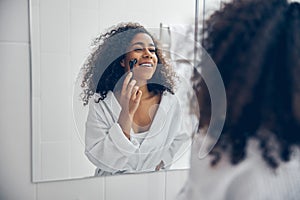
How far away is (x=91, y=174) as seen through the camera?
875 mm

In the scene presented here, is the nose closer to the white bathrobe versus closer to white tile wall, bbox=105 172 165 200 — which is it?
the white bathrobe

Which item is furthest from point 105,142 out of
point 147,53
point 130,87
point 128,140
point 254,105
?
point 254,105

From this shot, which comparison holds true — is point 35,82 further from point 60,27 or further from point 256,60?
point 256,60

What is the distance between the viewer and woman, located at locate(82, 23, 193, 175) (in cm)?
86

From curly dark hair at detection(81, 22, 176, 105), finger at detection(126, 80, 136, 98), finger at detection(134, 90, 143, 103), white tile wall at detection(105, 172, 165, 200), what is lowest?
white tile wall at detection(105, 172, 165, 200)

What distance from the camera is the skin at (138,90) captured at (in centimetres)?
88

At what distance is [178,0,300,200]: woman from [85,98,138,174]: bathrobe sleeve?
21 cm

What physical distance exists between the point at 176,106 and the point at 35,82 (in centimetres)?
39

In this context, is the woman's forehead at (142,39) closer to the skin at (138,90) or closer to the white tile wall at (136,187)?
the skin at (138,90)

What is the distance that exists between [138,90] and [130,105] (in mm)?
47

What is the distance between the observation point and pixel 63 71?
833 mm

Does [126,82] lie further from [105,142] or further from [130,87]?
[105,142]

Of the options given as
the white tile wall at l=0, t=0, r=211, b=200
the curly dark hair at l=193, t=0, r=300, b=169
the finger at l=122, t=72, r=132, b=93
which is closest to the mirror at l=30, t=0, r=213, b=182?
the white tile wall at l=0, t=0, r=211, b=200

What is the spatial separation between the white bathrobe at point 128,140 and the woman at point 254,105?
0.08 metres
